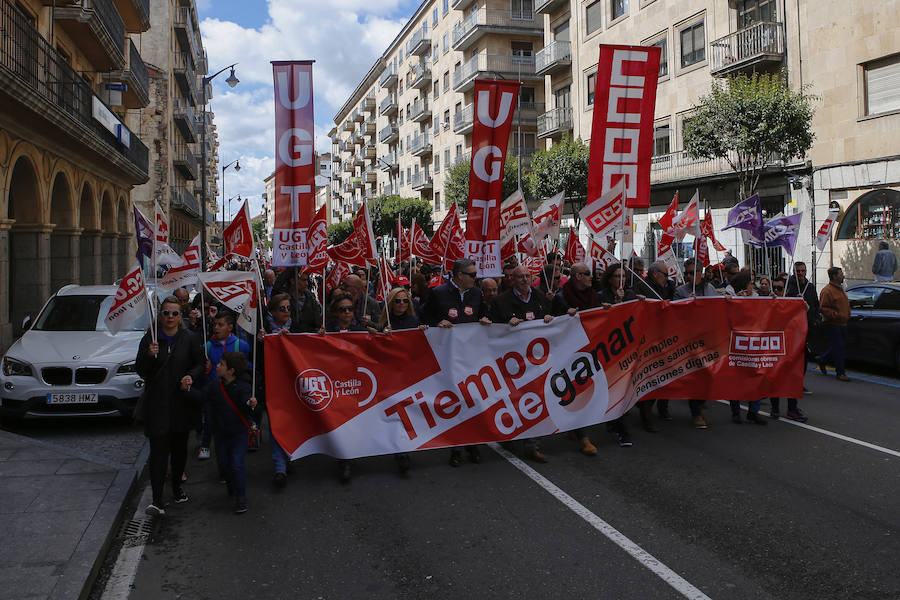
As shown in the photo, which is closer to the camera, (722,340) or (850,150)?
(722,340)

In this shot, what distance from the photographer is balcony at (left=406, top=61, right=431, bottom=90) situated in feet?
193

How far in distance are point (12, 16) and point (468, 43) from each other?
3795 centimetres

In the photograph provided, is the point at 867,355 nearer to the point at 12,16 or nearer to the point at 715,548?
the point at 715,548

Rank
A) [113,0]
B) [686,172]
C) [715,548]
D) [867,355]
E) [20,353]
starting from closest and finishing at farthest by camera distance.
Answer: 1. [715,548]
2. [20,353]
3. [867,355]
4. [113,0]
5. [686,172]

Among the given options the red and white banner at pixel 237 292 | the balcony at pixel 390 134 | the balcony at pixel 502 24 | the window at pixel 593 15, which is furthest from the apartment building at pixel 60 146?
the balcony at pixel 390 134

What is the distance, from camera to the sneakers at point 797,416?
327 inches

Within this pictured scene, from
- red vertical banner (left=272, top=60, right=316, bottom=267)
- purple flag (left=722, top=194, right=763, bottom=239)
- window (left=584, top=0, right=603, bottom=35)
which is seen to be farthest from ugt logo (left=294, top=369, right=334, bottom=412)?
window (left=584, top=0, right=603, bottom=35)

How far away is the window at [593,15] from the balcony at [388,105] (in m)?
38.7

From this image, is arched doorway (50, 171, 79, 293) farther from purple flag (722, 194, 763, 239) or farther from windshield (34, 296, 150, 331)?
Answer: purple flag (722, 194, 763, 239)

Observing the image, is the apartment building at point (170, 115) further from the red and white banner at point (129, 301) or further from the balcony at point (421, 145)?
the red and white banner at point (129, 301)

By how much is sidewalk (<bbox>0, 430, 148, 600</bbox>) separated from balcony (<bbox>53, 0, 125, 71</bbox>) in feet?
48.2

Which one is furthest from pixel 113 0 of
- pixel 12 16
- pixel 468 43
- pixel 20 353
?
pixel 468 43

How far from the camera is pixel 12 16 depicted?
15070mm

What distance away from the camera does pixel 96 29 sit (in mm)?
19703
